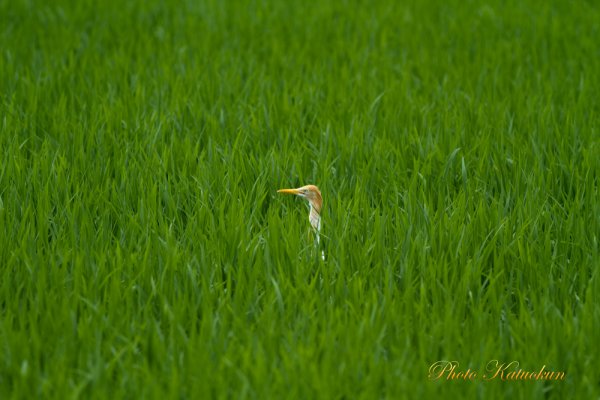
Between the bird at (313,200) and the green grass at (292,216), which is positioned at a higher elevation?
the bird at (313,200)

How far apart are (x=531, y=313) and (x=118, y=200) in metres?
1.75

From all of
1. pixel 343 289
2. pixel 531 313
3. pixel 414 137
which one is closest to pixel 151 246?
pixel 343 289

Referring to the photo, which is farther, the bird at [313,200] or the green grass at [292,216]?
the bird at [313,200]

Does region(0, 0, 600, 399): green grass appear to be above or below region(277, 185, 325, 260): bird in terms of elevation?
below

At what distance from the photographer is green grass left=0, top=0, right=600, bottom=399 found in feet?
8.50

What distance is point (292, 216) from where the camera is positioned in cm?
336

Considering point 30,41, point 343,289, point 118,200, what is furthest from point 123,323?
point 30,41

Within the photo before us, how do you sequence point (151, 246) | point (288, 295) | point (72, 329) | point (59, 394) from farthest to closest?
1. point (151, 246)
2. point (288, 295)
3. point (72, 329)
4. point (59, 394)

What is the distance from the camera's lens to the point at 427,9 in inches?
298

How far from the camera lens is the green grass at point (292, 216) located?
2.59 meters

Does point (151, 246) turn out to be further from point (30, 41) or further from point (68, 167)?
point (30, 41)

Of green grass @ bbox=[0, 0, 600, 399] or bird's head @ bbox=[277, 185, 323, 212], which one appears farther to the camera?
bird's head @ bbox=[277, 185, 323, 212]

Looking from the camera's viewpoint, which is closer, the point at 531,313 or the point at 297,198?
the point at 531,313

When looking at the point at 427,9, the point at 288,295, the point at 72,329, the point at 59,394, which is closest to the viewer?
the point at 59,394
